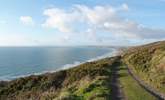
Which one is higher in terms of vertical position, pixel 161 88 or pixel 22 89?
pixel 161 88

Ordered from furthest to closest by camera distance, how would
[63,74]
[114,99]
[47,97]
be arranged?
[63,74], [47,97], [114,99]

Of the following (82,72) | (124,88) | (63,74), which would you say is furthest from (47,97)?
(63,74)

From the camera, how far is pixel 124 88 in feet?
83.5

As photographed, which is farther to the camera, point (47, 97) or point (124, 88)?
point (47, 97)

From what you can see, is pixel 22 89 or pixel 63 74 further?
pixel 63 74

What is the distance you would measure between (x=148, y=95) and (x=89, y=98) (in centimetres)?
445

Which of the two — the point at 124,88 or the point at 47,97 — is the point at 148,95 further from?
the point at 47,97

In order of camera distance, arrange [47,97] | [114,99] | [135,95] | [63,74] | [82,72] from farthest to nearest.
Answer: [63,74] < [82,72] < [47,97] < [135,95] < [114,99]

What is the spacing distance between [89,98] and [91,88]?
4417 millimetres

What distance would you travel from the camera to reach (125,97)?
69.5 feet

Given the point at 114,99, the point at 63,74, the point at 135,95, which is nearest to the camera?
the point at 114,99

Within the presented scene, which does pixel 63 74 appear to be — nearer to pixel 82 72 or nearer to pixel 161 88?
pixel 82 72

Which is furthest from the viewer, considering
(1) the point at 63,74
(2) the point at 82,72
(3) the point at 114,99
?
(1) the point at 63,74

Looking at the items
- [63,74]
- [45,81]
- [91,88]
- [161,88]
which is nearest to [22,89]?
[45,81]
